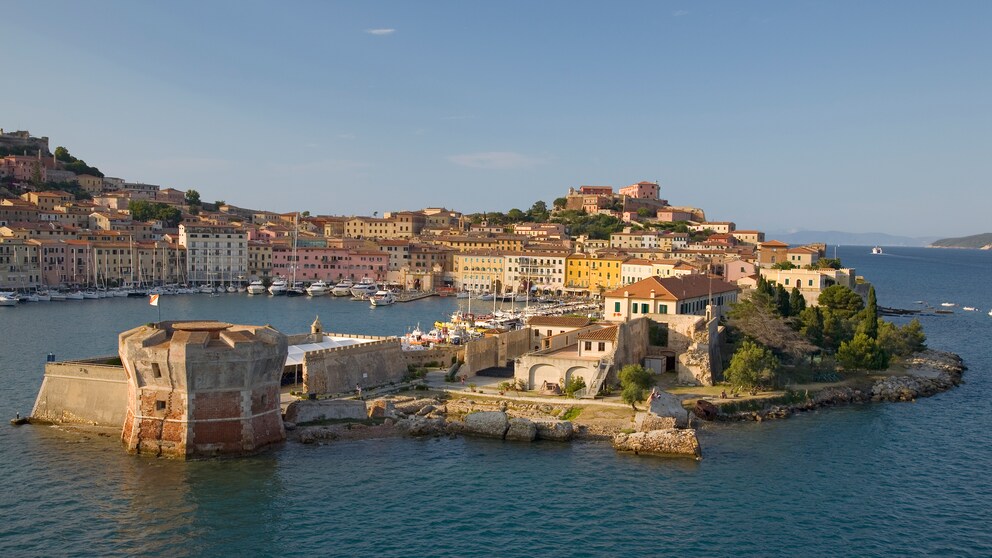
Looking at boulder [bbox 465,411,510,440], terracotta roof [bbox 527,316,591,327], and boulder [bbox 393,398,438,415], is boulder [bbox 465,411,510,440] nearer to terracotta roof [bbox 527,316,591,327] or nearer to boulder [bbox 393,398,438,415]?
boulder [bbox 393,398,438,415]

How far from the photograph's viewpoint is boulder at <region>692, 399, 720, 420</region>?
34594 mm

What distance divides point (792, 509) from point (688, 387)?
13825 mm

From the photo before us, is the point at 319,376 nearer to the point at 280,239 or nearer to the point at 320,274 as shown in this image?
the point at 320,274

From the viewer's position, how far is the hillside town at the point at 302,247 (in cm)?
9356

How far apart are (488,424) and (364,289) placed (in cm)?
7399

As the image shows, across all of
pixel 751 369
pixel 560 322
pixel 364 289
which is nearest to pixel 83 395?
pixel 560 322

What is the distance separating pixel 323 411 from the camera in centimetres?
3183

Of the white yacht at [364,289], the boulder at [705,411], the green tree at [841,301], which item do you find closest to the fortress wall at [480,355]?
the boulder at [705,411]

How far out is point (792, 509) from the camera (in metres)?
25.0

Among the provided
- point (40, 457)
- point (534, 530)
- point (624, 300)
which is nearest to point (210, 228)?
point (624, 300)

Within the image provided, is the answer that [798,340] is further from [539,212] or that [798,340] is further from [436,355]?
[539,212]

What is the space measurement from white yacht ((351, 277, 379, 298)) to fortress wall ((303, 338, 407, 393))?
205ft

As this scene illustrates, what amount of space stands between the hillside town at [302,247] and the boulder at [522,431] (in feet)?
140

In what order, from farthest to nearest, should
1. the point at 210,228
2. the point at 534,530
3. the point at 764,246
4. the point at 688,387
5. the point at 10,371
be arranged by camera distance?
1. the point at 210,228
2. the point at 764,246
3. the point at 10,371
4. the point at 688,387
5. the point at 534,530
